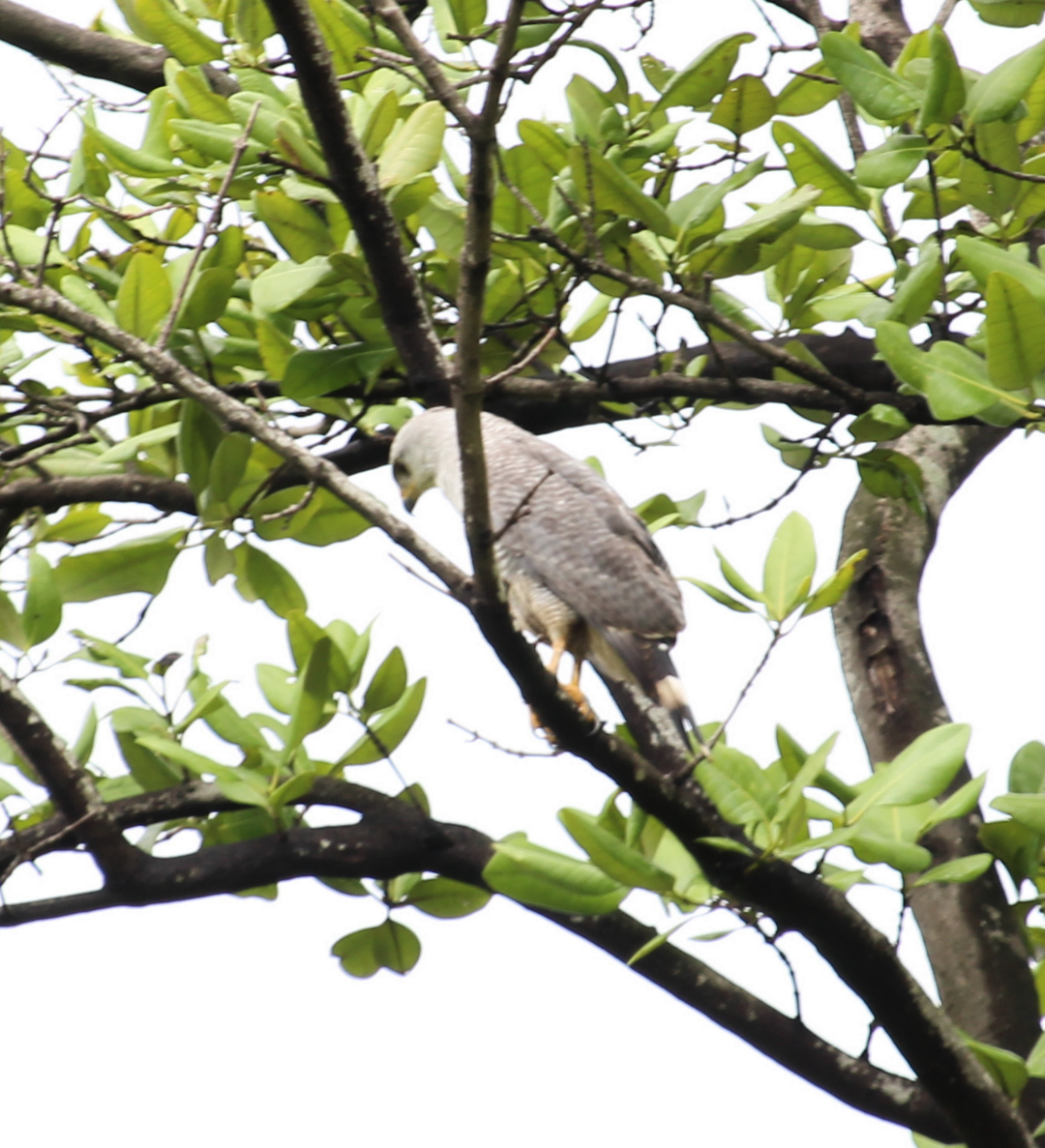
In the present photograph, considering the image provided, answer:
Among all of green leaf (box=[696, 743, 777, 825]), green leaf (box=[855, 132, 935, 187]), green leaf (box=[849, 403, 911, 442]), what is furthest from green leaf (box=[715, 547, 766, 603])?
green leaf (box=[855, 132, 935, 187])

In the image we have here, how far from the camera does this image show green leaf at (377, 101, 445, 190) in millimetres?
2104

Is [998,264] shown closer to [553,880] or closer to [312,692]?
[553,880]

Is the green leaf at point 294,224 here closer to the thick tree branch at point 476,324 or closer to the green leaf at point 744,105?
the thick tree branch at point 476,324

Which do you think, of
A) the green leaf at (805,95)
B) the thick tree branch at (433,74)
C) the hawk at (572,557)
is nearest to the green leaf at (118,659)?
the hawk at (572,557)

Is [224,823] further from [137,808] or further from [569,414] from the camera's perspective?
[569,414]

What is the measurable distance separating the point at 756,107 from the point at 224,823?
168cm

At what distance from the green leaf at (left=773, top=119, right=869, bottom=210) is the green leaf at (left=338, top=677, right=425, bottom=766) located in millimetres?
1126

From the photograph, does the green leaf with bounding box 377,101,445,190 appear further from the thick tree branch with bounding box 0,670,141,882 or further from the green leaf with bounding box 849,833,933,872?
the green leaf with bounding box 849,833,933,872

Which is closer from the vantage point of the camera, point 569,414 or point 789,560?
point 789,560

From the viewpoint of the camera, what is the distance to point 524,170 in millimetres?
2312

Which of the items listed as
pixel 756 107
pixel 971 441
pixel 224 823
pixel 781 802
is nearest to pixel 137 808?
pixel 224 823

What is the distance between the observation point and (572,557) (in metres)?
2.68

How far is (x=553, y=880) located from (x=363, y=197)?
1.10 metres

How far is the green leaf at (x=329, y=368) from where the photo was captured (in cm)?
226
